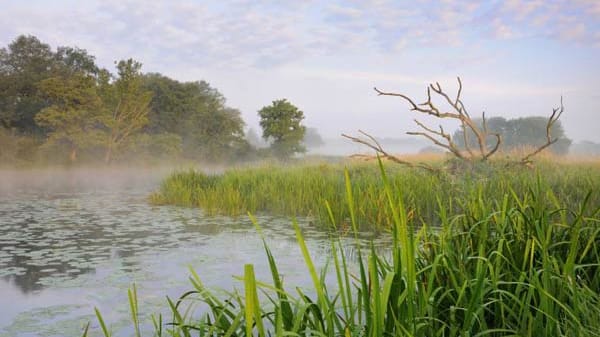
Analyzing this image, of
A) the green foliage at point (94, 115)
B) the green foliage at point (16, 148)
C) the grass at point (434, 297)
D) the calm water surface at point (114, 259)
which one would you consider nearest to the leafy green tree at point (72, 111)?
the green foliage at point (94, 115)

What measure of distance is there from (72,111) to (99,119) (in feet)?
5.08

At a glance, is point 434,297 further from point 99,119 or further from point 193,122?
point 193,122

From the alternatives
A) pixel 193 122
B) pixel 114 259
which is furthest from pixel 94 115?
pixel 114 259

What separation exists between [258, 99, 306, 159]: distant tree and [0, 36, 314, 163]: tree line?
6cm

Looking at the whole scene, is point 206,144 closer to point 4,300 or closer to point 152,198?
point 152,198

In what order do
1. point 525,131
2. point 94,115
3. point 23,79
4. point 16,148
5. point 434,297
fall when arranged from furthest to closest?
1. point 525,131
2. point 23,79
3. point 94,115
4. point 16,148
5. point 434,297

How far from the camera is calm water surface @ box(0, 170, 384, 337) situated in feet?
12.8

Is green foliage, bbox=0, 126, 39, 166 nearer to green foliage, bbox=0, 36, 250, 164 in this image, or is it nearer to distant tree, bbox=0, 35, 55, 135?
green foliage, bbox=0, 36, 250, 164

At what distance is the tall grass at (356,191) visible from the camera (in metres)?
7.51

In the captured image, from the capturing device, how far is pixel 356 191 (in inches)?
328

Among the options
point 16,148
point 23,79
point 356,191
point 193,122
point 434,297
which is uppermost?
point 23,79

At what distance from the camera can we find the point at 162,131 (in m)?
38.6

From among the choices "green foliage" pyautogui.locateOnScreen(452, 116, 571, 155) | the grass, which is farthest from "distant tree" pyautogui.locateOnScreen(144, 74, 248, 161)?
the grass

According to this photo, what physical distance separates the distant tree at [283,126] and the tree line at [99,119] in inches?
2.6
